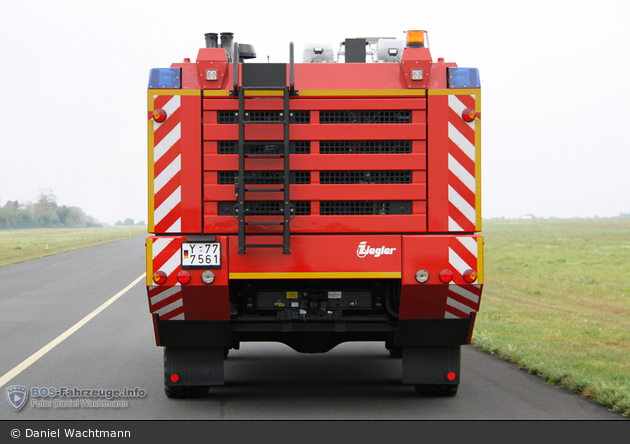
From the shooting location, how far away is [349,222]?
18.9 feet

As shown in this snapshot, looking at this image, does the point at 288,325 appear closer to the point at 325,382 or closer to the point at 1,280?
the point at 325,382

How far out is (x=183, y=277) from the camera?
568 centimetres

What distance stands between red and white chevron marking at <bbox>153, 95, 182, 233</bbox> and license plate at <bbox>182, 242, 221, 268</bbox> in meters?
0.20

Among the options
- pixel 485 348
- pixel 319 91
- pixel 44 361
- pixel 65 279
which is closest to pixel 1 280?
pixel 65 279

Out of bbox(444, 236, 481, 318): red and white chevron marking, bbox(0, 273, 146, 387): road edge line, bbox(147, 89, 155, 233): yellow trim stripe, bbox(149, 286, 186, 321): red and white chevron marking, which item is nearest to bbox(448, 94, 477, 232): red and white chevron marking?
bbox(444, 236, 481, 318): red and white chevron marking

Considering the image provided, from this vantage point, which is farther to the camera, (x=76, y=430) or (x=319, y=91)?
(x=319, y=91)

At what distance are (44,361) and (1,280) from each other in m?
14.1

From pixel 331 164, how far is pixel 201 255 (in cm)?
138

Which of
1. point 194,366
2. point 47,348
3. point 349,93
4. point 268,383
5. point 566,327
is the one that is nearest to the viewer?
point 349,93

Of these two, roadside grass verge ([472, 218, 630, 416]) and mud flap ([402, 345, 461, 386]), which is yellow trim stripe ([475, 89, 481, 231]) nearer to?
mud flap ([402, 345, 461, 386])

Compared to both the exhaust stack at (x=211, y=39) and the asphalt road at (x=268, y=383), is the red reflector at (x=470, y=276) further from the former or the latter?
the exhaust stack at (x=211, y=39)

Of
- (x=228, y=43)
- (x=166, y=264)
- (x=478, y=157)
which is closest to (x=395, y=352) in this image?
(x=478, y=157)

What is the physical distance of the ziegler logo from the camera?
18.8 ft

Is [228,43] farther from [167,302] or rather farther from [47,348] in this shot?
[47,348]
